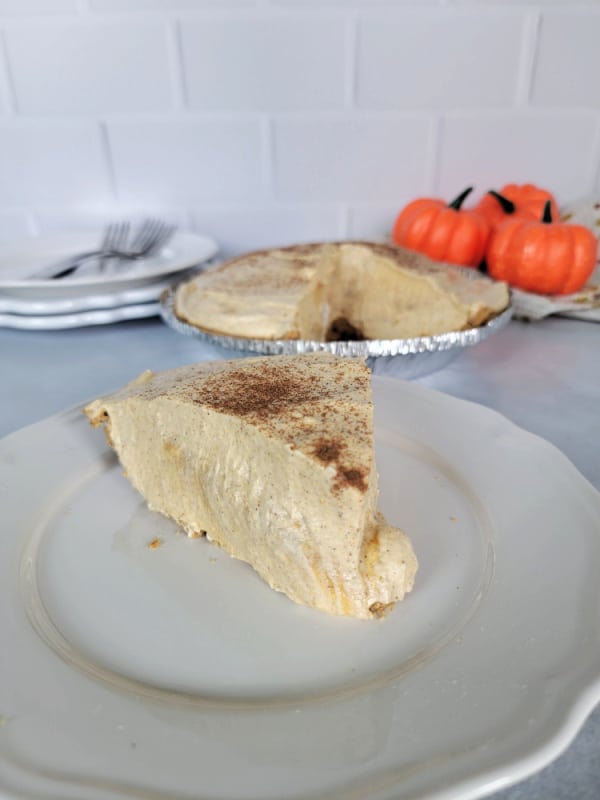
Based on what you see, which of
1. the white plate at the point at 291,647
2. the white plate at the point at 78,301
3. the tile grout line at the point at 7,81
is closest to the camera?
the white plate at the point at 291,647

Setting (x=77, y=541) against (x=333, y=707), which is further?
(x=77, y=541)

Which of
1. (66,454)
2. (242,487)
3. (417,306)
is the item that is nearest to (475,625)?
(242,487)

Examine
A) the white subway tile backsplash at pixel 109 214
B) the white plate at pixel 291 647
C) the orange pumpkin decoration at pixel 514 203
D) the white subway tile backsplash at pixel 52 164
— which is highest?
the white subway tile backsplash at pixel 52 164

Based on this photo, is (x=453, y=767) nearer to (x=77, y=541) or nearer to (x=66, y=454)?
(x=77, y=541)

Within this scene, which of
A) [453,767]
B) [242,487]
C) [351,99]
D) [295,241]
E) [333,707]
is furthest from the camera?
[295,241]

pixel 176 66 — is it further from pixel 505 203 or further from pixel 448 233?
pixel 505 203

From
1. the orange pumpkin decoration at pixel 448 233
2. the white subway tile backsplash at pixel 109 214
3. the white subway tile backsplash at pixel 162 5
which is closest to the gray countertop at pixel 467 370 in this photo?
the orange pumpkin decoration at pixel 448 233

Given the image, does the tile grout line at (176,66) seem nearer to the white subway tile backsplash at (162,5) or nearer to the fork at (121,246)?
the white subway tile backsplash at (162,5)
